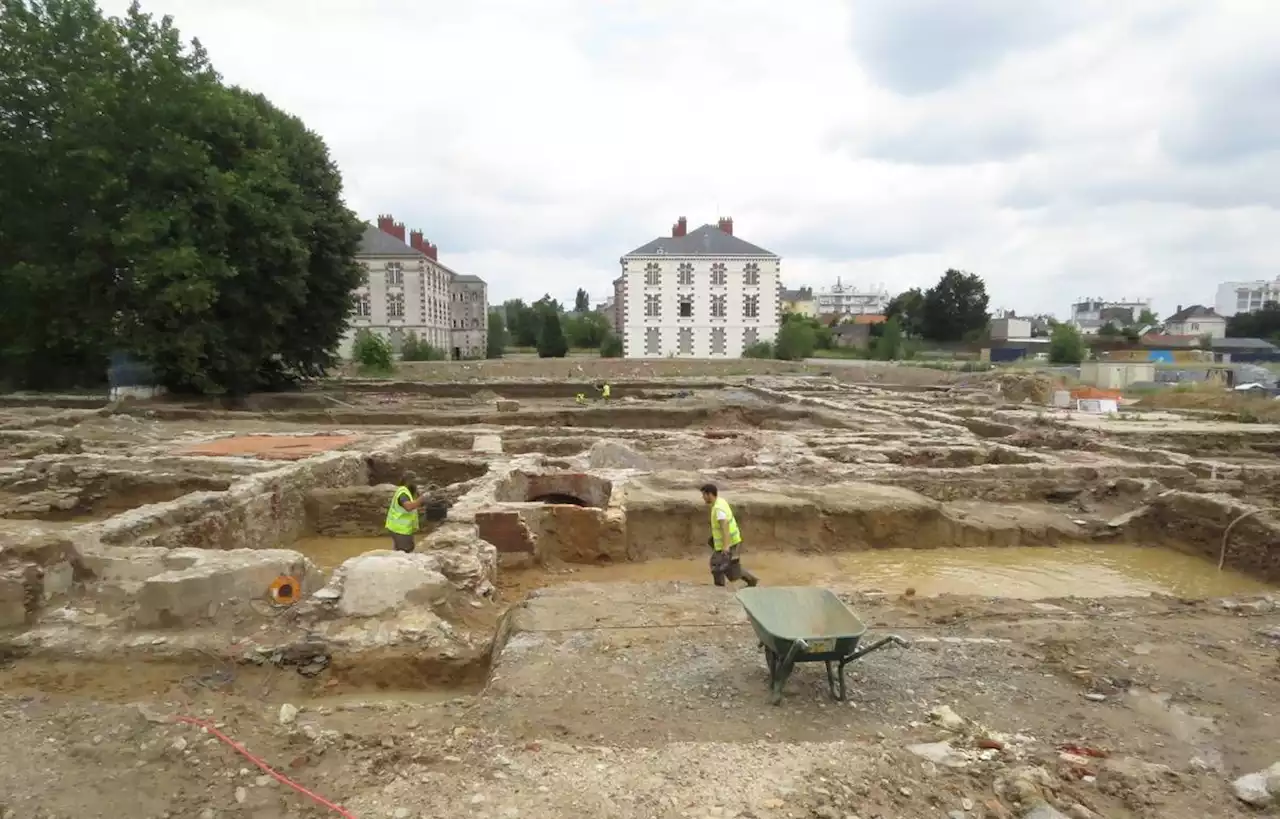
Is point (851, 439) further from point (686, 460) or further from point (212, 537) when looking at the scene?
point (212, 537)

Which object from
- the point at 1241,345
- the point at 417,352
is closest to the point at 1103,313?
the point at 1241,345

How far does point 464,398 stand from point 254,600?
23716 millimetres

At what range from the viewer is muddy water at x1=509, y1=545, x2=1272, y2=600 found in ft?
30.7

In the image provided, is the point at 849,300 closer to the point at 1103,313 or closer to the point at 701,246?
the point at 1103,313

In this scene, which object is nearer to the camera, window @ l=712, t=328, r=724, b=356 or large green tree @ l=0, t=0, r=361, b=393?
large green tree @ l=0, t=0, r=361, b=393

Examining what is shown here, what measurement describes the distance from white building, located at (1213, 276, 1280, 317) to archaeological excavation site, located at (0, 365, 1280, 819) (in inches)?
6673

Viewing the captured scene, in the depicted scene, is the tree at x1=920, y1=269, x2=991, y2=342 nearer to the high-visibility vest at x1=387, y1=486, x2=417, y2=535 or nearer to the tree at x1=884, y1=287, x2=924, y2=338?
the tree at x1=884, y1=287, x2=924, y2=338

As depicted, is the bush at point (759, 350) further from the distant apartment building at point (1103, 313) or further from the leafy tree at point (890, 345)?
the distant apartment building at point (1103, 313)

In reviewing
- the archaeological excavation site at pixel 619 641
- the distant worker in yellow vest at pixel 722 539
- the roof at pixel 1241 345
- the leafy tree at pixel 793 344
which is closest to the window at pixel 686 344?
the leafy tree at pixel 793 344

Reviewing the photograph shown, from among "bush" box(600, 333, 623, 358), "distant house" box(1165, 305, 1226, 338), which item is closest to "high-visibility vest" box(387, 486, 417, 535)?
"bush" box(600, 333, 623, 358)

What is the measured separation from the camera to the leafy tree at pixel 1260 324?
75812mm

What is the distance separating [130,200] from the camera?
21.2 metres

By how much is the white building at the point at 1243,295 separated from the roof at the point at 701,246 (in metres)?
137

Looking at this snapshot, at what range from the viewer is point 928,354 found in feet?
187
